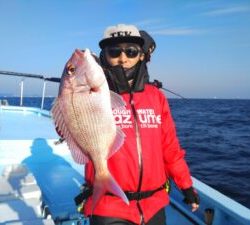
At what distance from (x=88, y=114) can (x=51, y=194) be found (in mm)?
3450

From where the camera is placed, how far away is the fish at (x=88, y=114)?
7.06ft

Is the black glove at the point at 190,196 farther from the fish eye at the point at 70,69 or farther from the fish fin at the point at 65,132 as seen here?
the fish eye at the point at 70,69

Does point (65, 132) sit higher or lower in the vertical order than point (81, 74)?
lower

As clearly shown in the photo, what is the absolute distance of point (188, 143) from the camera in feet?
64.6

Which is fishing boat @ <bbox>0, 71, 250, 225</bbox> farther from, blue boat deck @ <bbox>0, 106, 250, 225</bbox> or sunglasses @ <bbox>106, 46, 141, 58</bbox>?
sunglasses @ <bbox>106, 46, 141, 58</bbox>

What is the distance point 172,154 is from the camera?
308 centimetres

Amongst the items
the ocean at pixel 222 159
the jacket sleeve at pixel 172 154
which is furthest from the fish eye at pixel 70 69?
the ocean at pixel 222 159

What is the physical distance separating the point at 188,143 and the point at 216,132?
18.4ft

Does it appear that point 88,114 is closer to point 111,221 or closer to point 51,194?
point 111,221

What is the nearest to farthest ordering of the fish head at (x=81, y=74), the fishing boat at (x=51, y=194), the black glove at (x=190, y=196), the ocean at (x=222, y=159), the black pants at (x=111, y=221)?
the fish head at (x=81, y=74), the black pants at (x=111, y=221), the black glove at (x=190, y=196), the fishing boat at (x=51, y=194), the ocean at (x=222, y=159)

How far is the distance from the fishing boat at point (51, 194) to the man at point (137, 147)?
0.61 metres

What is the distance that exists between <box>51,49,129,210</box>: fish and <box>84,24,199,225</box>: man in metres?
0.37

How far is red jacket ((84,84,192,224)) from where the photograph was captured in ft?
9.15

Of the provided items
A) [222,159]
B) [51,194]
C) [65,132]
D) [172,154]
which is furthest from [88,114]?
[222,159]
